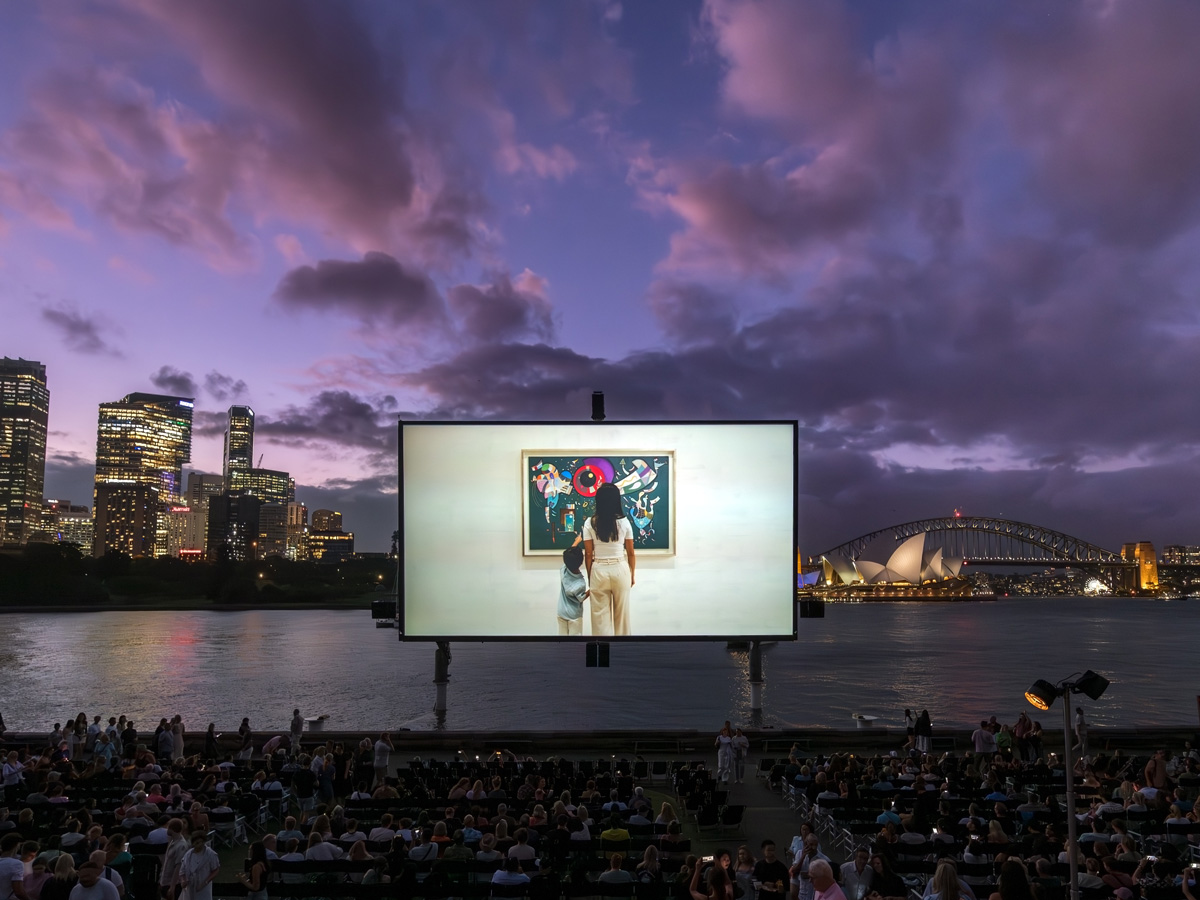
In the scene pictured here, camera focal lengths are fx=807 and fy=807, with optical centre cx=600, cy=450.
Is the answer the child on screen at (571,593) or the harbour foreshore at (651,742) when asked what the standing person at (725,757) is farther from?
the child on screen at (571,593)

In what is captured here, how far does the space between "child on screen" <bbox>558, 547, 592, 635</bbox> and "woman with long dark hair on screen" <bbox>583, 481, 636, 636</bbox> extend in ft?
0.82

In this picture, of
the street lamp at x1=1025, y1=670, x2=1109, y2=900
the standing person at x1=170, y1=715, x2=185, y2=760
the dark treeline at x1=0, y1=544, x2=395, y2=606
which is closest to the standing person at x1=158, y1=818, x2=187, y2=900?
the street lamp at x1=1025, y1=670, x2=1109, y2=900

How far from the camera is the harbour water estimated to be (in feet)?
118

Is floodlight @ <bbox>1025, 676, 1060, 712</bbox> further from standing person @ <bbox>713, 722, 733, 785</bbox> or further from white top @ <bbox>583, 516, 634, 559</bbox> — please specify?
white top @ <bbox>583, 516, 634, 559</bbox>

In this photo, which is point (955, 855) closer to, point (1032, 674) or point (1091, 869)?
point (1091, 869)

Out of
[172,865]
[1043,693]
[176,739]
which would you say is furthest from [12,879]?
[176,739]

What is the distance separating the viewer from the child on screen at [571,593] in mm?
22141

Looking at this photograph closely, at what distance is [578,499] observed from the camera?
22.0 m

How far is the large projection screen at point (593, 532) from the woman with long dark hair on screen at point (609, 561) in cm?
5

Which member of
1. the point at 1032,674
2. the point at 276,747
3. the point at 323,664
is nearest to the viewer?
the point at 276,747

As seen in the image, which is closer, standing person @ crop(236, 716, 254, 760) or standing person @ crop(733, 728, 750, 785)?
standing person @ crop(733, 728, 750, 785)

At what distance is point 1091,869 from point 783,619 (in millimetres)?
13089

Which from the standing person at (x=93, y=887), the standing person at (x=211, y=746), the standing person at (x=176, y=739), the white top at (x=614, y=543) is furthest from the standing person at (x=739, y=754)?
the standing person at (x=93, y=887)

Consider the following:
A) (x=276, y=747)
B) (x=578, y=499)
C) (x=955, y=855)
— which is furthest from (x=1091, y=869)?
(x=276, y=747)
